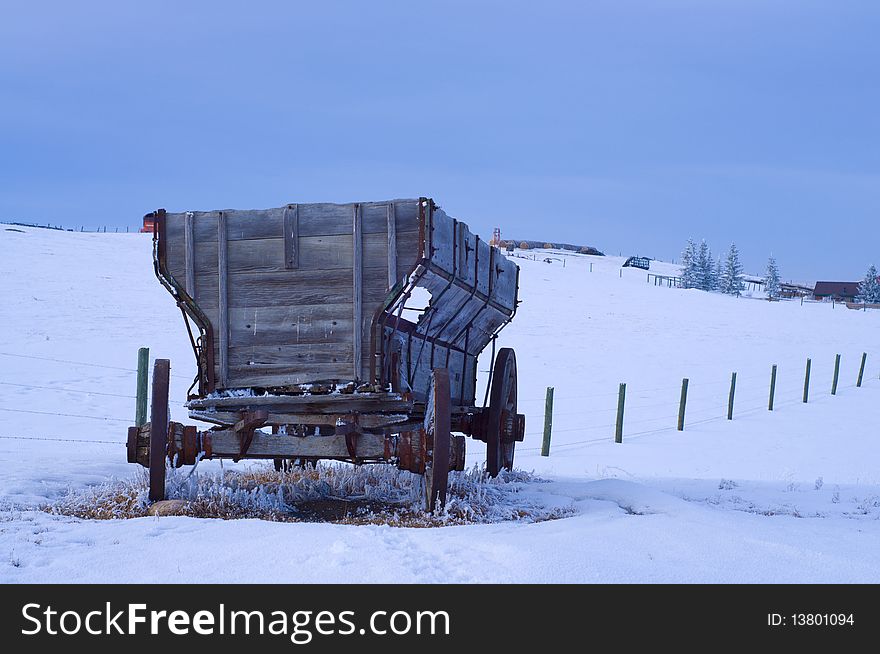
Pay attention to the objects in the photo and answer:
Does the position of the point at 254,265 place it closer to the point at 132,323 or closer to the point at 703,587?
the point at 703,587

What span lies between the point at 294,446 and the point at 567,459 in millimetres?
6832

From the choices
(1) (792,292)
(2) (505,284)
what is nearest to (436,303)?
(2) (505,284)

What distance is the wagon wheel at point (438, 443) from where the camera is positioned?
5414 mm

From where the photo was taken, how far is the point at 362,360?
575 cm

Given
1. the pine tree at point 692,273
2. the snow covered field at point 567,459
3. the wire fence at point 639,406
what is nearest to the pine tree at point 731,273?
the pine tree at point 692,273

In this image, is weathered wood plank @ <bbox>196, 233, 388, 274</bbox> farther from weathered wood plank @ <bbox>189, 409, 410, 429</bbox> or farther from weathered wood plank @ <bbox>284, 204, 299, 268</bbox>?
weathered wood plank @ <bbox>189, 409, 410, 429</bbox>

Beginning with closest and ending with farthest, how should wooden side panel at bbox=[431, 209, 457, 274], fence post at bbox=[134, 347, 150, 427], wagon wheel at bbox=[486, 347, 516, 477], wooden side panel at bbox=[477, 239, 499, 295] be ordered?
wooden side panel at bbox=[431, 209, 457, 274] < wooden side panel at bbox=[477, 239, 499, 295] < wagon wheel at bbox=[486, 347, 516, 477] < fence post at bbox=[134, 347, 150, 427]

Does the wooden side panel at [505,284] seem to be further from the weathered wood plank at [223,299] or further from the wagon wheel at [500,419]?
the weathered wood plank at [223,299]

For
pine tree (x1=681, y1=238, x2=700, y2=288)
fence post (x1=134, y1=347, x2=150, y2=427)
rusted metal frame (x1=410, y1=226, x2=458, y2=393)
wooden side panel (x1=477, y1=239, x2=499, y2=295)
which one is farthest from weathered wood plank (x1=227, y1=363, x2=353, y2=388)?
pine tree (x1=681, y1=238, x2=700, y2=288)

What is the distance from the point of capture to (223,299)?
5922 millimetres

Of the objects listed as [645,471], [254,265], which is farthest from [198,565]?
[645,471]

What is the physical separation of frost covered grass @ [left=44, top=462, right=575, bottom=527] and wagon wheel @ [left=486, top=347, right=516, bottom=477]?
0.36 meters

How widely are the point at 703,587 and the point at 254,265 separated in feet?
12.4

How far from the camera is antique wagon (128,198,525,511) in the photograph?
565 centimetres
